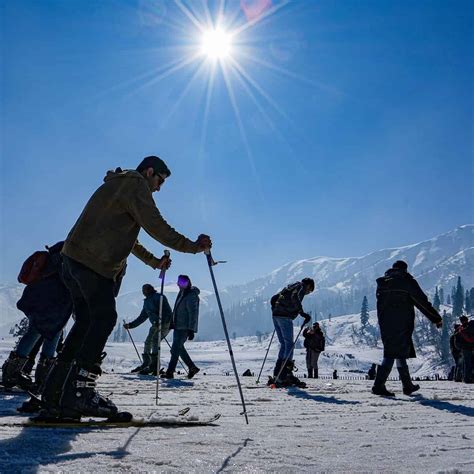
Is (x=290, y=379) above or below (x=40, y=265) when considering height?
below

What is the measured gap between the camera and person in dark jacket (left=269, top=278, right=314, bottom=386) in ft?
30.6

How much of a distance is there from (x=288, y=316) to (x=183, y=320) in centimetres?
300

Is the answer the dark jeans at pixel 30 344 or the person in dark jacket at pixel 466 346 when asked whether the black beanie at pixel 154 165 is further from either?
the person in dark jacket at pixel 466 346

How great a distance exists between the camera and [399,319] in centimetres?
752

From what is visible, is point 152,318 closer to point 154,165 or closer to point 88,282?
point 154,165

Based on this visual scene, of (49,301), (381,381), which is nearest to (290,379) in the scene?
(381,381)

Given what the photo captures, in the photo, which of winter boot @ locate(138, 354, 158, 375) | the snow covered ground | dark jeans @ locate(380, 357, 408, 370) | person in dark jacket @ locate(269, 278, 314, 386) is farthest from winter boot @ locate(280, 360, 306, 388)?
the snow covered ground

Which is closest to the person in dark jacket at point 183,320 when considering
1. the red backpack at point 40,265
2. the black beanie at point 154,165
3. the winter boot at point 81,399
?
the red backpack at point 40,265

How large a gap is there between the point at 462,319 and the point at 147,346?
10899 millimetres

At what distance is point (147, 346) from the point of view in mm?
12039

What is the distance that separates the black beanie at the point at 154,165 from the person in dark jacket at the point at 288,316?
566cm

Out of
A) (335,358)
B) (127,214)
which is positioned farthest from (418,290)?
(335,358)

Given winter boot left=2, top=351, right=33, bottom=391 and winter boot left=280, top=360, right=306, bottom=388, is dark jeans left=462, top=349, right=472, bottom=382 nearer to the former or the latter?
winter boot left=280, top=360, right=306, bottom=388

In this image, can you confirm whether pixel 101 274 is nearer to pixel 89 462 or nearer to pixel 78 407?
pixel 78 407
